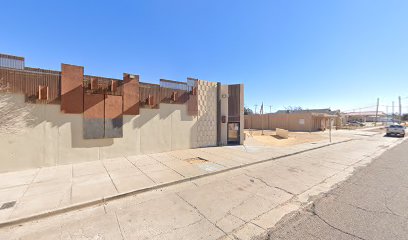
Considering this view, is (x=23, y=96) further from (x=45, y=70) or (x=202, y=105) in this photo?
(x=202, y=105)

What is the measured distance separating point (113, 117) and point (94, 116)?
944 mm

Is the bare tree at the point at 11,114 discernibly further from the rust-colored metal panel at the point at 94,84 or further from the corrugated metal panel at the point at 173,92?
the corrugated metal panel at the point at 173,92

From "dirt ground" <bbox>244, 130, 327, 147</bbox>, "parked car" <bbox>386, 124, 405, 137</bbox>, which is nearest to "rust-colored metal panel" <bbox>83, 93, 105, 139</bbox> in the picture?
"dirt ground" <bbox>244, 130, 327, 147</bbox>

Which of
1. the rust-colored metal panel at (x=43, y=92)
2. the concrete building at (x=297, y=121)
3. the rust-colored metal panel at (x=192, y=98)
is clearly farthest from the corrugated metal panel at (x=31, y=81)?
the concrete building at (x=297, y=121)

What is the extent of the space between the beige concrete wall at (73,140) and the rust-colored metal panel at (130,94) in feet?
1.53

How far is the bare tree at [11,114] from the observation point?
24.9ft

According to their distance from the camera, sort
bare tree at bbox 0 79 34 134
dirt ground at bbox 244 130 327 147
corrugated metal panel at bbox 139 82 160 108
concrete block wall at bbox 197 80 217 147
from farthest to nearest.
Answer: dirt ground at bbox 244 130 327 147, concrete block wall at bbox 197 80 217 147, corrugated metal panel at bbox 139 82 160 108, bare tree at bbox 0 79 34 134

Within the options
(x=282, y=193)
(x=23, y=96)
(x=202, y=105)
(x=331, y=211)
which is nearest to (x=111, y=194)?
(x=282, y=193)

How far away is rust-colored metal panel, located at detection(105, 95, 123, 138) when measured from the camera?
1010 centimetres

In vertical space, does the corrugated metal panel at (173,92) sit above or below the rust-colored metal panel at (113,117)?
above

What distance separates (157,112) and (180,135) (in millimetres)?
2435

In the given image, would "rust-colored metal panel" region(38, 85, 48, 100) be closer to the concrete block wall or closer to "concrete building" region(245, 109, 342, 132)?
the concrete block wall

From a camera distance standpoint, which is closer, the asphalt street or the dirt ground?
the asphalt street

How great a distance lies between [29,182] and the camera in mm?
6418
